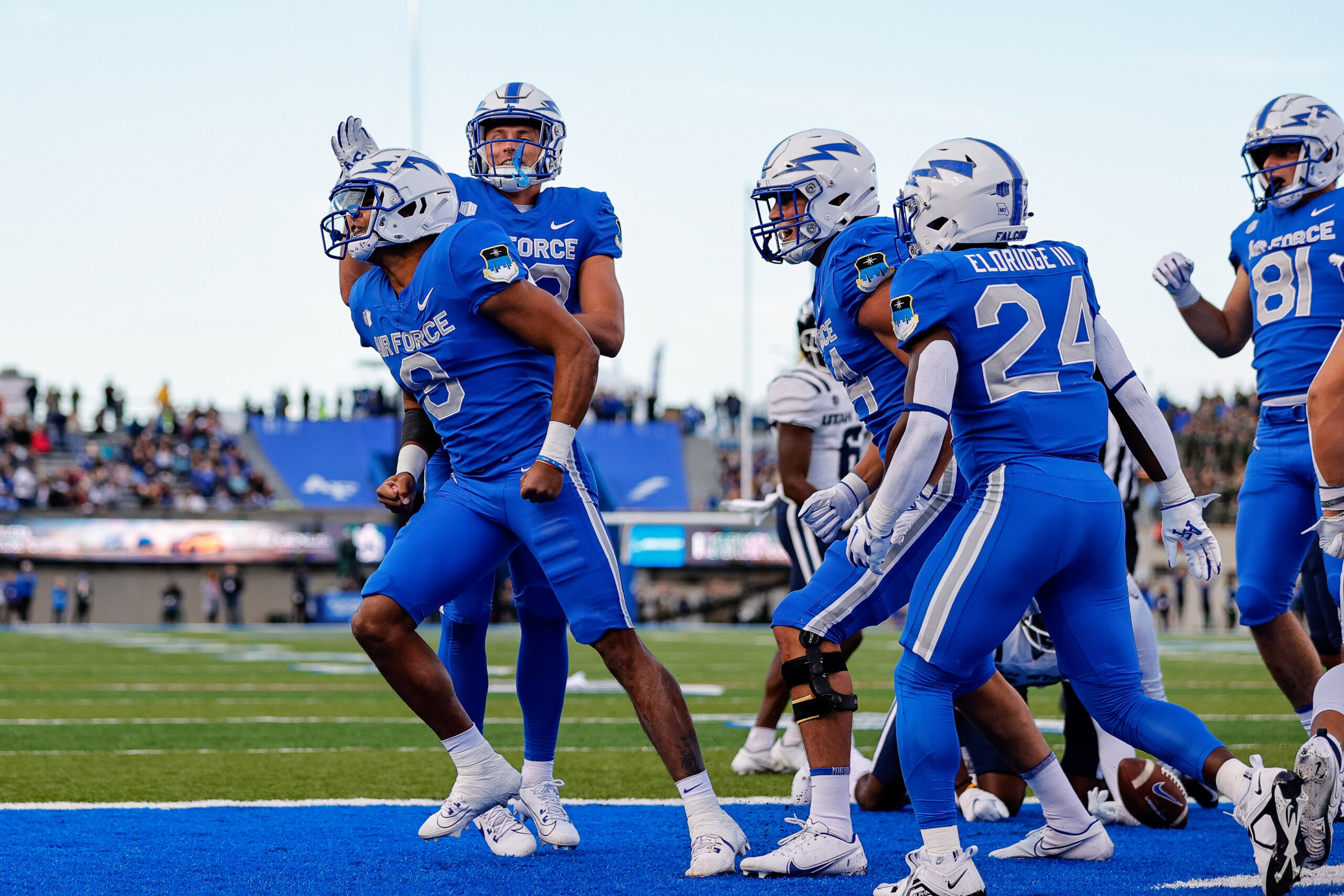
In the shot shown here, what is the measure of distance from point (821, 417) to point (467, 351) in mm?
2633

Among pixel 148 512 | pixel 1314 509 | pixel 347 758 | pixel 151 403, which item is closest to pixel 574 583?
pixel 1314 509

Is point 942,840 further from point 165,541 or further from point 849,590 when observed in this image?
point 165,541

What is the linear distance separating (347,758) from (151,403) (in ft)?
97.4

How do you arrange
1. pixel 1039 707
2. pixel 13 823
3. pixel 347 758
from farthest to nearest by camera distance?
pixel 1039 707 < pixel 347 758 < pixel 13 823

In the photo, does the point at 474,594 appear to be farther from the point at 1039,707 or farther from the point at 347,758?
the point at 1039,707

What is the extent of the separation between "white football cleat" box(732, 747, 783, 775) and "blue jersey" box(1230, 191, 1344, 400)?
2.67m

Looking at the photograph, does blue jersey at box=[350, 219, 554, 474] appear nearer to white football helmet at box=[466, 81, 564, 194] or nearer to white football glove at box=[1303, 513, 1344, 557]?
white football helmet at box=[466, 81, 564, 194]

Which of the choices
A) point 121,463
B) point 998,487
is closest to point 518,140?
point 998,487

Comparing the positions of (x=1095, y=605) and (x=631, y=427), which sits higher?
(x=1095, y=605)

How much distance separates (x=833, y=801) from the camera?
13.2 feet

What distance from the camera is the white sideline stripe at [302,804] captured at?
511 centimetres

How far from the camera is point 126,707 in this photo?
32.9 ft

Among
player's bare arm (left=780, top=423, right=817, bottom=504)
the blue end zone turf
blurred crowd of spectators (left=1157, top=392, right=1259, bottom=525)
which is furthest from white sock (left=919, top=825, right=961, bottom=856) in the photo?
blurred crowd of spectators (left=1157, top=392, right=1259, bottom=525)

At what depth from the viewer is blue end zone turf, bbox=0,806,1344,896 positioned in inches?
145
